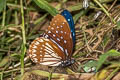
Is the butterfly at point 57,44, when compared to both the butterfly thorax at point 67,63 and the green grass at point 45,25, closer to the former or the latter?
the butterfly thorax at point 67,63

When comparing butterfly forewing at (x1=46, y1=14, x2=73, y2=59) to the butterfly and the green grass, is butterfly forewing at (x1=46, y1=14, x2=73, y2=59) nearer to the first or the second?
the butterfly

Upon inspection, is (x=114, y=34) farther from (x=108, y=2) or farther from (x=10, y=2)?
(x=10, y=2)

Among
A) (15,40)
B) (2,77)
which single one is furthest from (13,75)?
(15,40)

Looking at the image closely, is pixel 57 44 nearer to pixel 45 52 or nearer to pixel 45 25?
pixel 45 52

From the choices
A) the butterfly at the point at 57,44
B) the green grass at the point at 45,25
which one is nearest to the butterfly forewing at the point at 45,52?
the butterfly at the point at 57,44

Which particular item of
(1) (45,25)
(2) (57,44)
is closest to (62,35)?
(2) (57,44)

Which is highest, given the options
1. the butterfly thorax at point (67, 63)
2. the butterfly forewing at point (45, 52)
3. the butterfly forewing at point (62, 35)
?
the butterfly forewing at point (62, 35)

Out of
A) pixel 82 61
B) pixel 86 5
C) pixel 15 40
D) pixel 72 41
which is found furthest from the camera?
pixel 15 40
